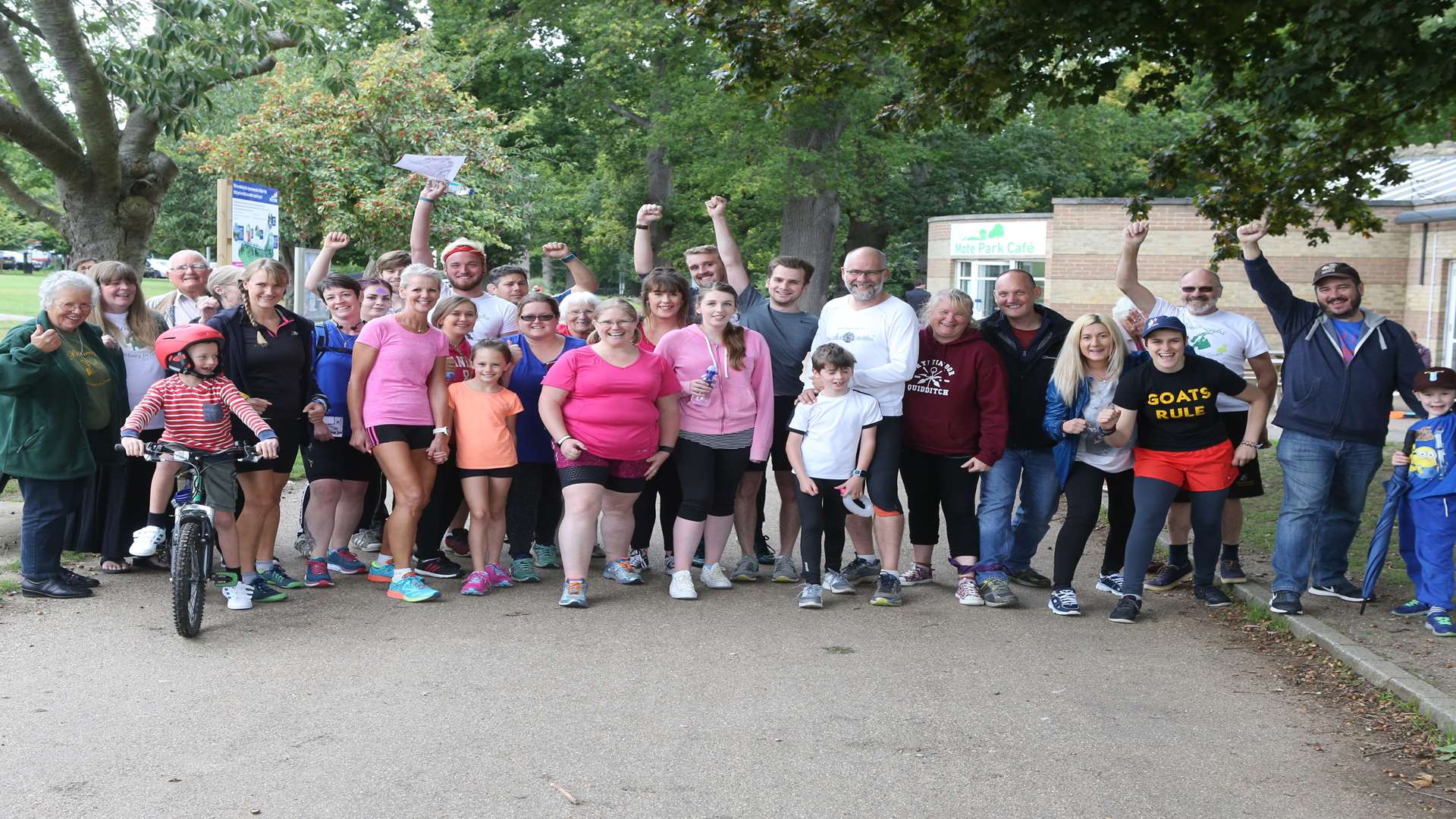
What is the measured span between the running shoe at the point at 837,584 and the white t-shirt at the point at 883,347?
2.21ft

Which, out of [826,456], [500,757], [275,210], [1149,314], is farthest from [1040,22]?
[275,210]

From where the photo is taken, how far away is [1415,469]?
6867 millimetres

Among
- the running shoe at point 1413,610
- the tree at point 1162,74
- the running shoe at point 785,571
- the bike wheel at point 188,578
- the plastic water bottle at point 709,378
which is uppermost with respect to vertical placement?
the tree at point 1162,74

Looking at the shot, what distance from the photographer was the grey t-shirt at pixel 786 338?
309 inches

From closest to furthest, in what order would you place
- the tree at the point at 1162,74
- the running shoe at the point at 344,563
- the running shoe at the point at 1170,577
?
1. the running shoe at the point at 344,563
2. the running shoe at the point at 1170,577
3. the tree at the point at 1162,74

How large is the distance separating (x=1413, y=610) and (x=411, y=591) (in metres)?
5.35

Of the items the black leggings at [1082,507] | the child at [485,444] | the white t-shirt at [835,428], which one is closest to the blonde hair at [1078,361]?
the black leggings at [1082,507]

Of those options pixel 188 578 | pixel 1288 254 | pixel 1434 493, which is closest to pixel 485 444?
pixel 188 578

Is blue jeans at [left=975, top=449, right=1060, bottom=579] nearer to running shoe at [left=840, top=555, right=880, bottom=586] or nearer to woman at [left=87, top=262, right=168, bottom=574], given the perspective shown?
running shoe at [left=840, top=555, right=880, bottom=586]

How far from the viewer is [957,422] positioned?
24.4 ft

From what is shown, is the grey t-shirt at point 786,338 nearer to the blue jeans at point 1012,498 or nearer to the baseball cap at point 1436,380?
the blue jeans at point 1012,498

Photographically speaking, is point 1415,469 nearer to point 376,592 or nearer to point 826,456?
point 826,456

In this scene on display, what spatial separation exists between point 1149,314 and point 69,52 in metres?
10.1

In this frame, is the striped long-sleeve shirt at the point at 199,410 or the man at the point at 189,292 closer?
the striped long-sleeve shirt at the point at 199,410
